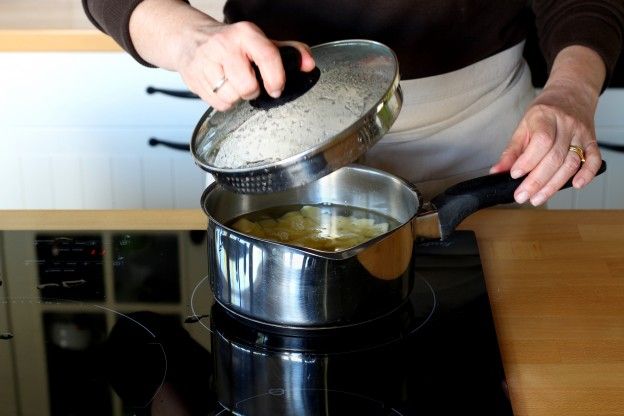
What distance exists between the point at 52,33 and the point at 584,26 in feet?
2.84

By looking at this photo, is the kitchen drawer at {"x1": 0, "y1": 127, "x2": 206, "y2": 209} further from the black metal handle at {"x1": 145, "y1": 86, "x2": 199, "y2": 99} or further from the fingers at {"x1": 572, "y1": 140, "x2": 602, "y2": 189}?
the fingers at {"x1": 572, "y1": 140, "x2": 602, "y2": 189}

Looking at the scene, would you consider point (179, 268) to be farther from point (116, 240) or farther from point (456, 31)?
point (456, 31)

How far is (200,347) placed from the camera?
0.82 m

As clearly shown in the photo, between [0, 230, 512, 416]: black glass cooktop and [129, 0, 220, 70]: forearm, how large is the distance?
22cm

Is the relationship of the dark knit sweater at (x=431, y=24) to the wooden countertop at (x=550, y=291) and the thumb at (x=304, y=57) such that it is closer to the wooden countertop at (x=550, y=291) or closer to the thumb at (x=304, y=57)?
the wooden countertop at (x=550, y=291)

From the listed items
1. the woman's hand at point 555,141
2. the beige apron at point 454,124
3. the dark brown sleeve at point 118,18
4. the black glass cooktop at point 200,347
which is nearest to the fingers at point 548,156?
the woman's hand at point 555,141

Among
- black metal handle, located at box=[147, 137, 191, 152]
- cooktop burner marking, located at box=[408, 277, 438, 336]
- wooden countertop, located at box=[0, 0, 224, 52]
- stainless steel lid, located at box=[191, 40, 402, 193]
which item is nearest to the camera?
stainless steel lid, located at box=[191, 40, 402, 193]

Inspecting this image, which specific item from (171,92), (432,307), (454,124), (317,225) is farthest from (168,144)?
(432,307)

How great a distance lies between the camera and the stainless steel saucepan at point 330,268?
30.5 inches

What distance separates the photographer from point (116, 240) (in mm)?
1034

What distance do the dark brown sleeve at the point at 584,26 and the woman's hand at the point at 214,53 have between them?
1.44 ft

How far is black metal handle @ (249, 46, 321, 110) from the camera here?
750 mm

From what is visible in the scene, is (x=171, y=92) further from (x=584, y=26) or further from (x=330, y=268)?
(x=330, y=268)

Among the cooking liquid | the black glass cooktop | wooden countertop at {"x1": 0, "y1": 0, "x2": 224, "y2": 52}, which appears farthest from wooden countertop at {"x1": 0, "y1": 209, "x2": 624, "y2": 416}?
wooden countertop at {"x1": 0, "y1": 0, "x2": 224, "y2": 52}
